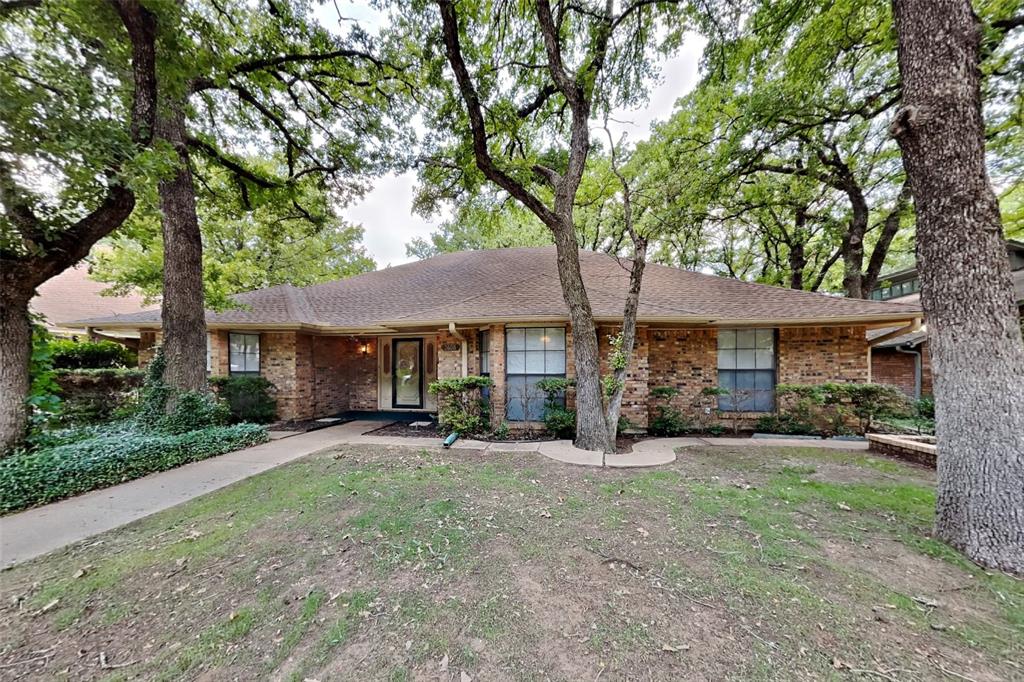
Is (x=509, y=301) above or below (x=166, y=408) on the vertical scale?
above

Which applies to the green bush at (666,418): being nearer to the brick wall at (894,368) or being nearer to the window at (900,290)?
the brick wall at (894,368)

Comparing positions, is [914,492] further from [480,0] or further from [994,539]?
[480,0]

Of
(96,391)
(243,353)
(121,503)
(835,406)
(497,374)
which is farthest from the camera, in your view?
(243,353)

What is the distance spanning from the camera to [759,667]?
70.3 inches

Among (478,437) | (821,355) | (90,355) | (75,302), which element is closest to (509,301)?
(478,437)

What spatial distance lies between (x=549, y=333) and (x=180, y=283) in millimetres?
6596

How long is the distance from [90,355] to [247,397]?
537cm

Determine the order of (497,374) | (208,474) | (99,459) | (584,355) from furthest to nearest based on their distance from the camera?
(497,374), (584,355), (208,474), (99,459)

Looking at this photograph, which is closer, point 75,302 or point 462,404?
point 462,404

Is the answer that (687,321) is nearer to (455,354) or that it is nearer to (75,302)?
(455,354)

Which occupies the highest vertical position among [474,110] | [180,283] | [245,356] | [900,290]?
[474,110]

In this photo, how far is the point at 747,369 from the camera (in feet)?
25.3

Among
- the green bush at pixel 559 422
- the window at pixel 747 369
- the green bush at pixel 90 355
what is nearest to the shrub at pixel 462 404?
the green bush at pixel 559 422

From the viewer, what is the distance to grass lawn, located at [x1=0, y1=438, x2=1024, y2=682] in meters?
1.84
